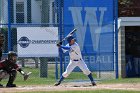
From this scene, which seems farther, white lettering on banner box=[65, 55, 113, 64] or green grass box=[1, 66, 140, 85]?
white lettering on banner box=[65, 55, 113, 64]

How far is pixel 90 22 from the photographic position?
21.7 meters

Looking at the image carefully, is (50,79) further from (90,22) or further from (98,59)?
(90,22)

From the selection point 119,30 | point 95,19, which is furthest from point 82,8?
point 119,30

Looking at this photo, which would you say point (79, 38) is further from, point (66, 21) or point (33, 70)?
point (33, 70)

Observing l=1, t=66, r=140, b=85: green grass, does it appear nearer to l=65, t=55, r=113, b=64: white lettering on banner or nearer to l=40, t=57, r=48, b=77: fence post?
l=40, t=57, r=48, b=77: fence post

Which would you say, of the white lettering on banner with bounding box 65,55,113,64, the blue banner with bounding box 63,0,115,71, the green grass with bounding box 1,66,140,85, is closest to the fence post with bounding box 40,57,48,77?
the green grass with bounding box 1,66,140,85

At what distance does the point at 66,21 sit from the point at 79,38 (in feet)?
3.00

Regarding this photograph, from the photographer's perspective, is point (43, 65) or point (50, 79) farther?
point (43, 65)

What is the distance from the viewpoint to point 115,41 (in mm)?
21750

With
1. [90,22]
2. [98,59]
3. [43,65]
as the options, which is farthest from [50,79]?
[90,22]

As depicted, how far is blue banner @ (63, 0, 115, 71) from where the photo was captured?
2156 centimetres

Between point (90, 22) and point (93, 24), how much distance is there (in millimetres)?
155

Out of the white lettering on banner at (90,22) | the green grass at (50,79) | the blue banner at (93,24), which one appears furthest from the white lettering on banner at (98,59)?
the green grass at (50,79)

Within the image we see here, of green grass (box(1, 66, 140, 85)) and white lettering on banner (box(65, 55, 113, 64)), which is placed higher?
white lettering on banner (box(65, 55, 113, 64))
